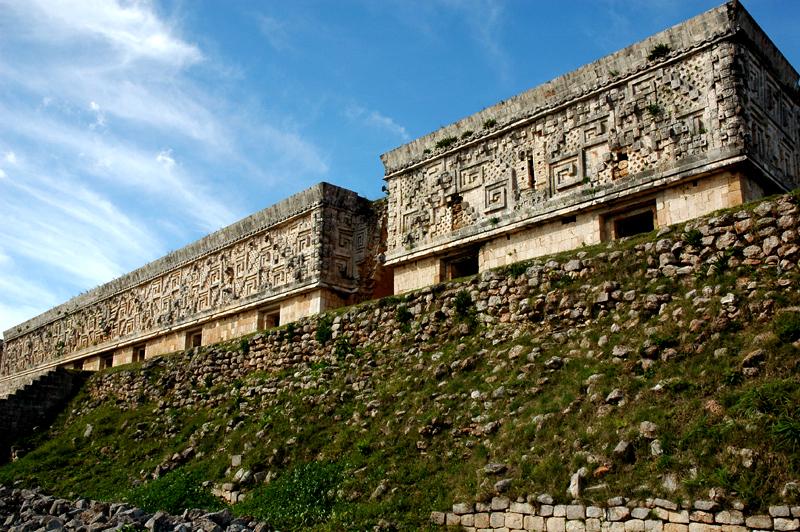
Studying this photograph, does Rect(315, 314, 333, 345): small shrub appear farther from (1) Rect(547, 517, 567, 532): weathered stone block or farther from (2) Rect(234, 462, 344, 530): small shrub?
(1) Rect(547, 517, 567, 532): weathered stone block

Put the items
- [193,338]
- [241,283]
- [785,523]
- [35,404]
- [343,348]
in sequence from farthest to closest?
[193,338] → [241,283] → [35,404] → [343,348] → [785,523]

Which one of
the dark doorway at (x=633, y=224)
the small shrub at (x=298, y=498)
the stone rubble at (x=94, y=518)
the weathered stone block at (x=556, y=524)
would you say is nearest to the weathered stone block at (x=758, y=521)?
the weathered stone block at (x=556, y=524)

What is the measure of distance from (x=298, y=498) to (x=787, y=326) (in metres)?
5.67

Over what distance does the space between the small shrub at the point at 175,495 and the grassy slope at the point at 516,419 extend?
41 mm

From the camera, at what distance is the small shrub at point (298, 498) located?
882cm

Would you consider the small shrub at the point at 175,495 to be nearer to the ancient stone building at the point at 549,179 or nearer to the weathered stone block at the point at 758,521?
the ancient stone building at the point at 549,179

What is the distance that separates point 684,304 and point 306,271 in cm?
987

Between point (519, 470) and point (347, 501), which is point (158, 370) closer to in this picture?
point (347, 501)

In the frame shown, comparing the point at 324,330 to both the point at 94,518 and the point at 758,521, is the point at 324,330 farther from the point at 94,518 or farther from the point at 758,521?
the point at 758,521

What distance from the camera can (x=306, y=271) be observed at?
56.6ft

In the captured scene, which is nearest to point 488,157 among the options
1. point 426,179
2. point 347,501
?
point 426,179

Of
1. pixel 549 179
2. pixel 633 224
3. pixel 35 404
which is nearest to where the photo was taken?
pixel 633 224

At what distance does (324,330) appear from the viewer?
13555 millimetres

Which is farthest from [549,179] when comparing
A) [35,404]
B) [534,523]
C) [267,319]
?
[35,404]
